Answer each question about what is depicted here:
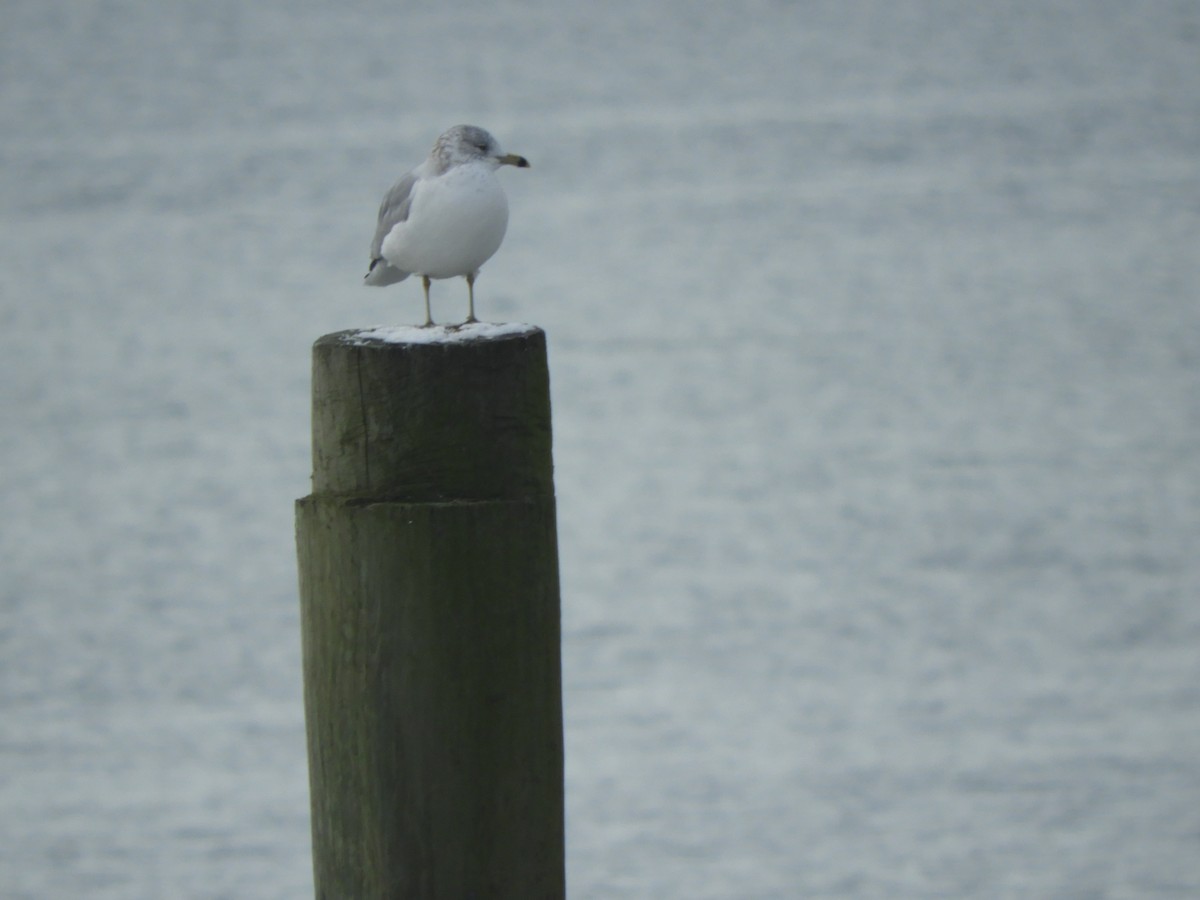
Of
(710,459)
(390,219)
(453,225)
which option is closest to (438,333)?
(453,225)

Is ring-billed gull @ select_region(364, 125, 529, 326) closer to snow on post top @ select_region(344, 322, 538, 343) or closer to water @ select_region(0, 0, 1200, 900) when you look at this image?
snow on post top @ select_region(344, 322, 538, 343)

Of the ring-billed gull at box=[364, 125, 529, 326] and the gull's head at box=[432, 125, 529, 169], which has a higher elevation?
the gull's head at box=[432, 125, 529, 169]

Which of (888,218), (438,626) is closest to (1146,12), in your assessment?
(888,218)

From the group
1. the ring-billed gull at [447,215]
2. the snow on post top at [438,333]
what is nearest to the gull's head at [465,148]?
the ring-billed gull at [447,215]

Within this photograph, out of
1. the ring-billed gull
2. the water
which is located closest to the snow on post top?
the ring-billed gull

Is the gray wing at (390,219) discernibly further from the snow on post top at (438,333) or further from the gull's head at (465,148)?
the snow on post top at (438,333)

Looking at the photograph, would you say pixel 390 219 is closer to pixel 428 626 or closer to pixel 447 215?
pixel 447 215

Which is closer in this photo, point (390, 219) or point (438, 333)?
point (438, 333)

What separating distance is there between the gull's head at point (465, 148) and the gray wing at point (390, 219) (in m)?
0.08

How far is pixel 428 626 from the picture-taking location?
2709mm

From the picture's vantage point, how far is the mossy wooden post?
271cm

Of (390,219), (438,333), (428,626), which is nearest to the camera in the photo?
(428,626)

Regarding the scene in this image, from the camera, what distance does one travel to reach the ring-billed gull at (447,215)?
3.79 meters

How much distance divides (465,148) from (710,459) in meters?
11.6
